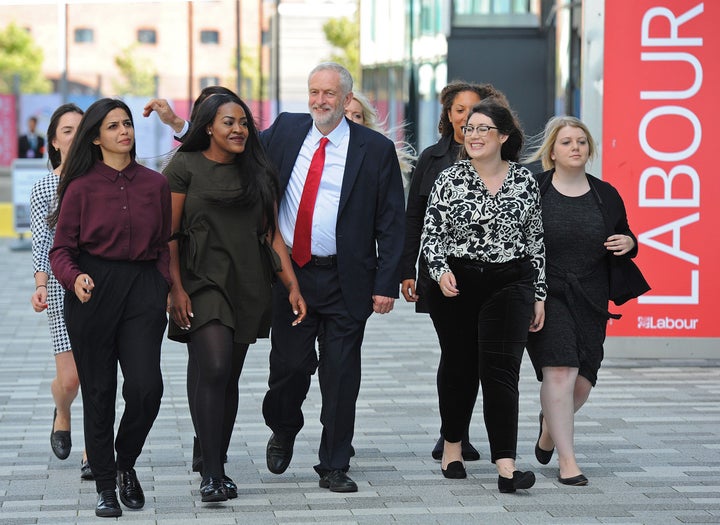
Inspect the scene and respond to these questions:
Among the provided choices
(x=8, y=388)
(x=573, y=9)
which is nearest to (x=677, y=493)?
(x=8, y=388)

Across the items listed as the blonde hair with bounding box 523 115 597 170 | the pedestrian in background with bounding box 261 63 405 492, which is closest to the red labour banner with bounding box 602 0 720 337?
the blonde hair with bounding box 523 115 597 170

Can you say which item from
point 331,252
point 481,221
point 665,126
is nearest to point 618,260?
point 481,221

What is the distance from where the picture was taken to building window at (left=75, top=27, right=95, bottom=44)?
70562 mm

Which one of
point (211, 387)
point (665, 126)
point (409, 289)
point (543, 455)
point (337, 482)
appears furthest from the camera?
point (665, 126)

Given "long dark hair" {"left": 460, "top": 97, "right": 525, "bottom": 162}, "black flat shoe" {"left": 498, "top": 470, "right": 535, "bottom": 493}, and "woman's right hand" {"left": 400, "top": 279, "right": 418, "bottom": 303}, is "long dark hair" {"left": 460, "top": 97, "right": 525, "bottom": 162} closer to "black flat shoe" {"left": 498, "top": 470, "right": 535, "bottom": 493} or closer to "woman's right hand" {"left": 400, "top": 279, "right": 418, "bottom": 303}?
"woman's right hand" {"left": 400, "top": 279, "right": 418, "bottom": 303}

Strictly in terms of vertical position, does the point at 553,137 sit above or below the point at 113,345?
above

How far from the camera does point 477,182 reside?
19.3 feet

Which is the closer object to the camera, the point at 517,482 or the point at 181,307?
the point at 181,307

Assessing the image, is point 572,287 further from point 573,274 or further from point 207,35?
point 207,35

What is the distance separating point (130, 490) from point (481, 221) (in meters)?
1.80

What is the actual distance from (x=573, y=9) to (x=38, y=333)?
7748mm

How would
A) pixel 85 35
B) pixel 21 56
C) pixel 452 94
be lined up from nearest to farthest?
pixel 452 94 → pixel 21 56 → pixel 85 35

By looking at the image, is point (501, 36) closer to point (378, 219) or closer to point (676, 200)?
point (676, 200)

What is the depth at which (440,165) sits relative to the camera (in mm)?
6617
